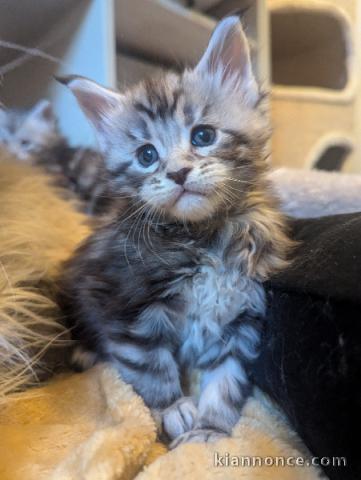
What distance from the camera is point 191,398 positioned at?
0.74 metres

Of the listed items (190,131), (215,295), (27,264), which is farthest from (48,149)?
(215,295)

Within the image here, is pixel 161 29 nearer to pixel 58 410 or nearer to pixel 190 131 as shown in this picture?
pixel 190 131

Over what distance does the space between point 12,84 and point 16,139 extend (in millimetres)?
188

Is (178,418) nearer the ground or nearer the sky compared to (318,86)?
nearer the ground

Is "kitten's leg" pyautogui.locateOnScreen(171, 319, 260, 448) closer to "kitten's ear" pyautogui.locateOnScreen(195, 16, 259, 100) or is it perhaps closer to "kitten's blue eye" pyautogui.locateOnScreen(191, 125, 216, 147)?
"kitten's blue eye" pyautogui.locateOnScreen(191, 125, 216, 147)

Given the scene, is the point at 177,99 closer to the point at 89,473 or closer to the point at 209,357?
the point at 209,357

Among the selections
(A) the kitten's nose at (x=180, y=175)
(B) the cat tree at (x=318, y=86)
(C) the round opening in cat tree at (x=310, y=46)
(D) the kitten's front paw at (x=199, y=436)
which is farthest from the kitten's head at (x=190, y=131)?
(C) the round opening in cat tree at (x=310, y=46)

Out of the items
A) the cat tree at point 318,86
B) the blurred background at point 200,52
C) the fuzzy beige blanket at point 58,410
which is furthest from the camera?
the cat tree at point 318,86

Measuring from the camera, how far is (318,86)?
216cm

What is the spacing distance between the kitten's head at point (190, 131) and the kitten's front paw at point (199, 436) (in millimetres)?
311

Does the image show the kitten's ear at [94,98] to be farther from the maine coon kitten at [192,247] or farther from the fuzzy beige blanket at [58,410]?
the fuzzy beige blanket at [58,410]

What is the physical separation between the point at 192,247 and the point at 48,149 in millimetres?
906

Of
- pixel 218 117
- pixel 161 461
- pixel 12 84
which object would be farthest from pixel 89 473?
pixel 12 84

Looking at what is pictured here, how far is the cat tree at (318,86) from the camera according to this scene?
1.82 m
